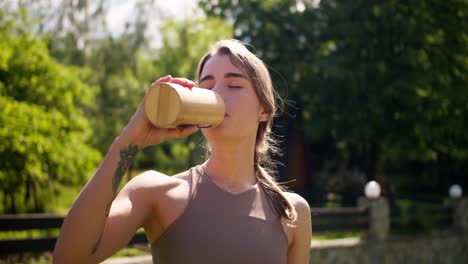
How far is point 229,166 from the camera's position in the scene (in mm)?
2023

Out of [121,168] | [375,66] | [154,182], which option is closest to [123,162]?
[121,168]

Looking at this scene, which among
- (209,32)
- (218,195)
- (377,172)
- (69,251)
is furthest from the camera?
(209,32)

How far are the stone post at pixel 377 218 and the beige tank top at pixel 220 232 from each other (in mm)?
8627

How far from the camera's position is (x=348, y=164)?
2870cm

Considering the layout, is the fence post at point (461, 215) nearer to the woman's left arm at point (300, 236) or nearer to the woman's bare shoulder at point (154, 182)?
the woman's left arm at point (300, 236)

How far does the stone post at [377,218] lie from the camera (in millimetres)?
10227

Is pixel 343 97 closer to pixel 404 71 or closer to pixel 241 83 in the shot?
pixel 404 71

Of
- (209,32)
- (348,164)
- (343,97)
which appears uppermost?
(209,32)

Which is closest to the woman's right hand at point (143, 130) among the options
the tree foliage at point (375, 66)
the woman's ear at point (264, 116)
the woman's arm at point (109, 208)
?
the woman's arm at point (109, 208)

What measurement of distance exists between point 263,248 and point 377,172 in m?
17.3

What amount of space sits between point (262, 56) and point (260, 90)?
57.1 ft

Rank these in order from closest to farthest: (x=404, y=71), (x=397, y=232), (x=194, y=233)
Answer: (x=194, y=233) < (x=397, y=232) < (x=404, y=71)

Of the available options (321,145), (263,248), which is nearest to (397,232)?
(263,248)

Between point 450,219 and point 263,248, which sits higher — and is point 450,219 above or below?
below
